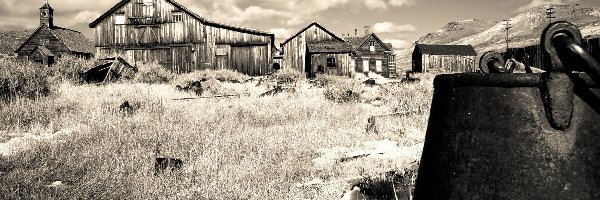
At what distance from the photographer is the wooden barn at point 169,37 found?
25.6m

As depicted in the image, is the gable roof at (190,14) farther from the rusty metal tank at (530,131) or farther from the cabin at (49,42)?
the rusty metal tank at (530,131)

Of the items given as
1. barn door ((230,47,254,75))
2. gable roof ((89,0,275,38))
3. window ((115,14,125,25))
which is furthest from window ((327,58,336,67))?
window ((115,14,125,25))

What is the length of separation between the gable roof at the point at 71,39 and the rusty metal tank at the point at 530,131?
4158 centimetres

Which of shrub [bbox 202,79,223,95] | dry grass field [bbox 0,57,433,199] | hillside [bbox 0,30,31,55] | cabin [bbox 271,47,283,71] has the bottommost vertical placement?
dry grass field [bbox 0,57,433,199]

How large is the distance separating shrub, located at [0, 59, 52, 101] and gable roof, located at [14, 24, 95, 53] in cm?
2866

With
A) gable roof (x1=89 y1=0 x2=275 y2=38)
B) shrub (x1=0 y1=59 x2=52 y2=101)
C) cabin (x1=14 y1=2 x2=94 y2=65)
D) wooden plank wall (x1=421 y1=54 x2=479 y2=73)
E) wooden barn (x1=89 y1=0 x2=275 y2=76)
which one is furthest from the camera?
wooden plank wall (x1=421 y1=54 x2=479 y2=73)

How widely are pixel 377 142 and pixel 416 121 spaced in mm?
1760

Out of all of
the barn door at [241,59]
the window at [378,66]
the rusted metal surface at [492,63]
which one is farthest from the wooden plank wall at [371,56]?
the rusted metal surface at [492,63]

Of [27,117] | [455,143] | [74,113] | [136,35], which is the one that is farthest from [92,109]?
[136,35]

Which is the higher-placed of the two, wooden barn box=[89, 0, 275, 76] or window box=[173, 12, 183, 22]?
window box=[173, 12, 183, 22]

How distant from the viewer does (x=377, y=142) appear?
6.32 metres

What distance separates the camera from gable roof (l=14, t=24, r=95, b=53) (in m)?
36.6

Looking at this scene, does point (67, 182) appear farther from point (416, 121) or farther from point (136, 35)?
point (136, 35)

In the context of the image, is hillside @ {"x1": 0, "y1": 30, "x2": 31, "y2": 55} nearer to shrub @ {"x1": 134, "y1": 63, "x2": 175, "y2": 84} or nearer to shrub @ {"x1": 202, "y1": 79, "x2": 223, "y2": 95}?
shrub @ {"x1": 134, "y1": 63, "x2": 175, "y2": 84}
